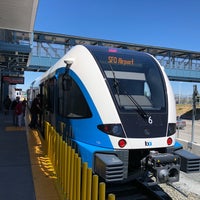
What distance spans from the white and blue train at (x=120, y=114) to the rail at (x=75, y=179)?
447 mm

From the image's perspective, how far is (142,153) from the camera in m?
5.67

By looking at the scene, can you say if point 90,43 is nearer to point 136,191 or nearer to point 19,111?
point 19,111

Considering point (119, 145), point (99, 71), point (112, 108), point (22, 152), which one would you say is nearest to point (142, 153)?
point (119, 145)

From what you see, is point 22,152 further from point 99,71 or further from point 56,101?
point 99,71

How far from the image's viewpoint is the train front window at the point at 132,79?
5.82 m

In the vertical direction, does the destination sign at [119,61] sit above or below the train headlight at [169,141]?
above

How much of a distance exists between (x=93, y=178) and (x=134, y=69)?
3203mm

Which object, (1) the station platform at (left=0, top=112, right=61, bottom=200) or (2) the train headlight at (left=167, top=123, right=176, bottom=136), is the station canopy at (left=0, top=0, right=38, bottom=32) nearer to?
(1) the station platform at (left=0, top=112, right=61, bottom=200)

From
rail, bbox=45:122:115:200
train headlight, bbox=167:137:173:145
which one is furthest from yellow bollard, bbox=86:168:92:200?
train headlight, bbox=167:137:173:145

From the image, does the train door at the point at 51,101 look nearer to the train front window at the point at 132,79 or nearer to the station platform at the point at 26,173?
the station platform at the point at 26,173

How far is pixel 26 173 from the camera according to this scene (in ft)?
21.8

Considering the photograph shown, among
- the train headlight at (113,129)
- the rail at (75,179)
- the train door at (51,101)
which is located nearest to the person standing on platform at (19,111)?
the train door at (51,101)

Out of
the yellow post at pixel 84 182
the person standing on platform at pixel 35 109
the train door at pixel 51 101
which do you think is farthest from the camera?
the person standing on platform at pixel 35 109

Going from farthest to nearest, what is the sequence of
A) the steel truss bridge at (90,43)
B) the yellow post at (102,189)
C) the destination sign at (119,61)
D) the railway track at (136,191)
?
the steel truss bridge at (90,43), the destination sign at (119,61), the railway track at (136,191), the yellow post at (102,189)
